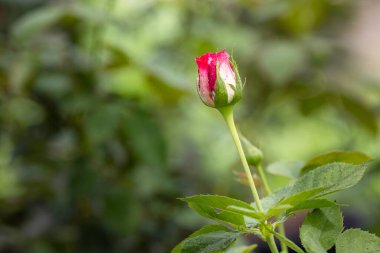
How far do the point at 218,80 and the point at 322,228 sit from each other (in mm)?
141

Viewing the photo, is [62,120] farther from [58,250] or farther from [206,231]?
[206,231]

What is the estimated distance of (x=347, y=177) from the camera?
0.48 m

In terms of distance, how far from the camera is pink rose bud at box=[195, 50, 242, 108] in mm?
517

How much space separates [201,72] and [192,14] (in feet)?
3.82

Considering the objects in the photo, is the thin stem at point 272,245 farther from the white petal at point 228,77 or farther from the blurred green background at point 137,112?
the blurred green background at point 137,112

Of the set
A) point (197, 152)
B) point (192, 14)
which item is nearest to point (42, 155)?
point (197, 152)

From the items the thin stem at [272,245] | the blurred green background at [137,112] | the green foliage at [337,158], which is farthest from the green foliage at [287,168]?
the blurred green background at [137,112]

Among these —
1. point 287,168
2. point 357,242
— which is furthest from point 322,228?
point 287,168

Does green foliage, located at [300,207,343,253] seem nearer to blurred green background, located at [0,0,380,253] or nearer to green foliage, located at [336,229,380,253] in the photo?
green foliage, located at [336,229,380,253]

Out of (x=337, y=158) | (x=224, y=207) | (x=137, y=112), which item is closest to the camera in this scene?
(x=224, y=207)

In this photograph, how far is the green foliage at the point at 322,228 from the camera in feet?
1.59

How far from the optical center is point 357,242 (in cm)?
48

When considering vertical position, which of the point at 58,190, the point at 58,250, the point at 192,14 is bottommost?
the point at 58,250

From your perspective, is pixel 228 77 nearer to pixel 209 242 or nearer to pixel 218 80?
pixel 218 80
